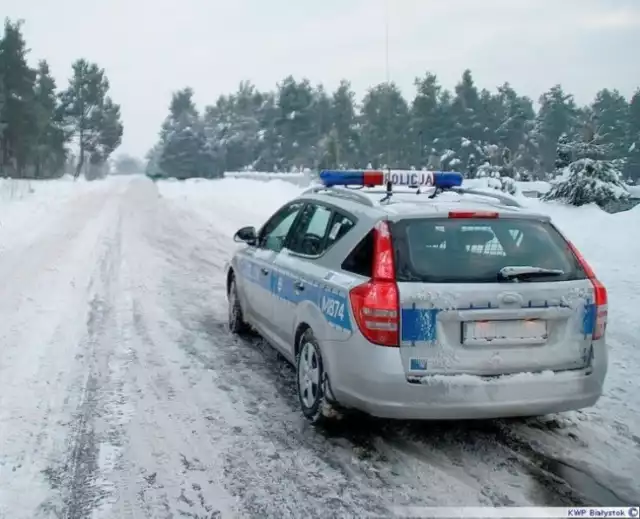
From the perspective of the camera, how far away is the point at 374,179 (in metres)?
5.70

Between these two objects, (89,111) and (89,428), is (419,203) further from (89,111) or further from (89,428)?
(89,111)

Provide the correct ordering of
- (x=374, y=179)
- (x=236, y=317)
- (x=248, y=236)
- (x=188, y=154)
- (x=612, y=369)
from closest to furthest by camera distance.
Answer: (x=374, y=179)
(x=612, y=369)
(x=248, y=236)
(x=236, y=317)
(x=188, y=154)

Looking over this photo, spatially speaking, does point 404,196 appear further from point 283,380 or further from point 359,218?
point 283,380

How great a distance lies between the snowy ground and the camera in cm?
362

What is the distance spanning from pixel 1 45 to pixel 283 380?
61956mm

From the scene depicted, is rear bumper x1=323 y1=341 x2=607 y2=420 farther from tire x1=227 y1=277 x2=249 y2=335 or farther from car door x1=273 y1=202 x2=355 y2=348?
tire x1=227 y1=277 x2=249 y2=335

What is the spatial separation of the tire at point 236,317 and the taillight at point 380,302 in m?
3.00

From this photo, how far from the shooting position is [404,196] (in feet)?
16.2

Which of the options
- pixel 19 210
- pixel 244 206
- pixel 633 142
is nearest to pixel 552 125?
pixel 633 142

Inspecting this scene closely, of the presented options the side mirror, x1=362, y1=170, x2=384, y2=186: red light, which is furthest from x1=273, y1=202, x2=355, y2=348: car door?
the side mirror

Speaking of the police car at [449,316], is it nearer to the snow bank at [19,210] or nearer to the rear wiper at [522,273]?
the rear wiper at [522,273]

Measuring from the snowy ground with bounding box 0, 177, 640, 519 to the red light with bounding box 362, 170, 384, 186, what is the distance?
5.75ft

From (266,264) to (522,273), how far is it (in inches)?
98.9

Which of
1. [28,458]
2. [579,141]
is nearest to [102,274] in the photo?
[28,458]
